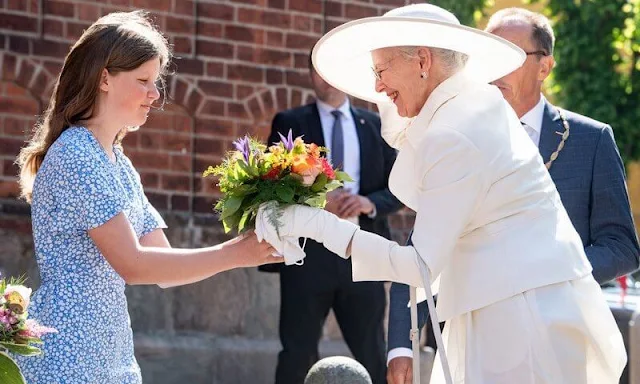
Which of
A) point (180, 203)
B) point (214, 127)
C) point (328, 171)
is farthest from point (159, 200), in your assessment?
point (328, 171)

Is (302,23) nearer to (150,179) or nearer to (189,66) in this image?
(189,66)

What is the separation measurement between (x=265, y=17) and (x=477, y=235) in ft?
14.7

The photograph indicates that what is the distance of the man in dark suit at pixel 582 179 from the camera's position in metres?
5.57

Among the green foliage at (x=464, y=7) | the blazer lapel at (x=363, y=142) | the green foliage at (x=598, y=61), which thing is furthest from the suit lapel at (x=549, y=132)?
the green foliage at (x=598, y=61)

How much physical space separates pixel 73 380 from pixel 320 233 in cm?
95

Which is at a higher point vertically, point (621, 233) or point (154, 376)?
point (621, 233)

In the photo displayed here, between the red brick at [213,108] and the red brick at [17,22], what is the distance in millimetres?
1158

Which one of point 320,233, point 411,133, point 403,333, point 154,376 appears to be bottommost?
point 154,376

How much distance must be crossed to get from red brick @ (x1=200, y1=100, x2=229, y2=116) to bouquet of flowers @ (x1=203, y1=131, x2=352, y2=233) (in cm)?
362

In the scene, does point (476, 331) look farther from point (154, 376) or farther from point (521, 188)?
point (154, 376)

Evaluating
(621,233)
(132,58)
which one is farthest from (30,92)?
(621,233)

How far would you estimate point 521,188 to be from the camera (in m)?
4.56

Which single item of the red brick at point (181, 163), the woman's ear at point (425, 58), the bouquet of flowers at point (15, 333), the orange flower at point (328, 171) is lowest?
the bouquet of flowers at point (15, 333)

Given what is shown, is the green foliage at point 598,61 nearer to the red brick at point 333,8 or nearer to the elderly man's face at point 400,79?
the red brick at point 333,8
